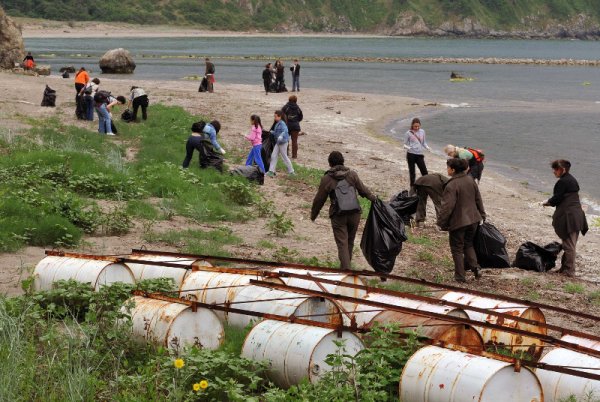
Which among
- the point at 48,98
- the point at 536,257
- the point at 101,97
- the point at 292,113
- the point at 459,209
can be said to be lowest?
the point at 536,257

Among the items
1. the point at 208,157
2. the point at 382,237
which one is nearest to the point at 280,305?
the point at 382,237

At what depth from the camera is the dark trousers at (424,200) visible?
46.5ft

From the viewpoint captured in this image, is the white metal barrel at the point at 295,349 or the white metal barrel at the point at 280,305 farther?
the white metal barrel at the point at 280,305

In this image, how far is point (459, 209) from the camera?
11367mm

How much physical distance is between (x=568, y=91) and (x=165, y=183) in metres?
42.0

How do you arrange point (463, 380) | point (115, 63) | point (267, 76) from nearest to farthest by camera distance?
point (463, 380) → point (267, 76) → point (115, 63)

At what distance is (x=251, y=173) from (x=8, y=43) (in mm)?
27188

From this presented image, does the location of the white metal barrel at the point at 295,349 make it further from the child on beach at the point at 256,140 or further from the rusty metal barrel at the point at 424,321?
the child on beach at the point at 256,140

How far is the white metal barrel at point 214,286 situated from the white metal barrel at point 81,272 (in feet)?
2.33

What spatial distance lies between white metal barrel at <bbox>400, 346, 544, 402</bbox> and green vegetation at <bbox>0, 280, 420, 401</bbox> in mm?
264

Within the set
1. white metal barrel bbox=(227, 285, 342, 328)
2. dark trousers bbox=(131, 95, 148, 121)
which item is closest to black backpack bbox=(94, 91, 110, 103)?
dark trousers bbox=(131, 95, 148, 121)

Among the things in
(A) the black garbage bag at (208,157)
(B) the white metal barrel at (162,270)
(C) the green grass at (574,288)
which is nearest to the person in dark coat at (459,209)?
(C) the green grass at (574,288)

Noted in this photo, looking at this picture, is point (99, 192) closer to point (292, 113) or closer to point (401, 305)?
point (292, 113)

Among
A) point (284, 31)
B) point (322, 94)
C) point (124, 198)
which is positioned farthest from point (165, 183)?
point (284, 31)
